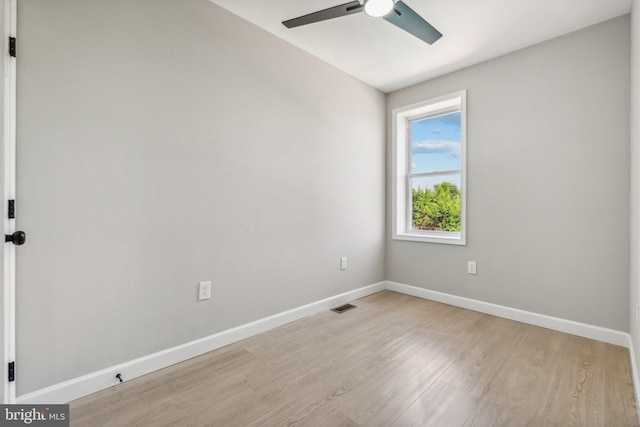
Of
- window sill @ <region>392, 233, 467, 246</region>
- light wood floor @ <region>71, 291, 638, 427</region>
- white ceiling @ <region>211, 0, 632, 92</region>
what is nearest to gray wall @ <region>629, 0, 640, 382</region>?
light wood floor @ <region>71, 291, 638, 427</region>

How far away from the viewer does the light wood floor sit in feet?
4.76

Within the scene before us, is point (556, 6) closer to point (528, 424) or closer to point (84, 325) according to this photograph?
point (528, 424)

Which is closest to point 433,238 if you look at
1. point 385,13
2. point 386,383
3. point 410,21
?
point 386,383

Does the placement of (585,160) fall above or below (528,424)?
above

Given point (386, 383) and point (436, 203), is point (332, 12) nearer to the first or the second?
point (386, 383)

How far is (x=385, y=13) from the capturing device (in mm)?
1653

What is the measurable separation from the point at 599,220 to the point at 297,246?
8.04 ft

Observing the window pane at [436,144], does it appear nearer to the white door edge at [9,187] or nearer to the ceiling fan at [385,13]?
the ceiling fan at [385,13]

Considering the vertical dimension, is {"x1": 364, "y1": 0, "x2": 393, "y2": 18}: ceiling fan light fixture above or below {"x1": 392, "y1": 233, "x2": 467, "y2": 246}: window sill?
above

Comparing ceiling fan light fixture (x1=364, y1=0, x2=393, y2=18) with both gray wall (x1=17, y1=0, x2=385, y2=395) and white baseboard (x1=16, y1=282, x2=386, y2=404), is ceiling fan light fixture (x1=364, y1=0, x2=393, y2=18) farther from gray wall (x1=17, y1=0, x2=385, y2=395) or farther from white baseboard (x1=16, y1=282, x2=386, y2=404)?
white baseboard (x1=16, y1=282, x2=386, y2=404)

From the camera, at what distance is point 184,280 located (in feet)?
6.53

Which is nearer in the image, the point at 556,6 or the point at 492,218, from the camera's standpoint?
the point at 556,6

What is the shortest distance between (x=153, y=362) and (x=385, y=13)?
2500 mm

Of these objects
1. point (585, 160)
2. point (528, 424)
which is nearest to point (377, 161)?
point (585, 160)
